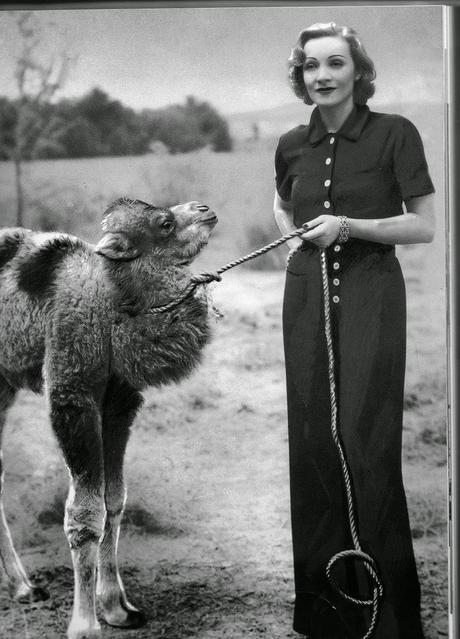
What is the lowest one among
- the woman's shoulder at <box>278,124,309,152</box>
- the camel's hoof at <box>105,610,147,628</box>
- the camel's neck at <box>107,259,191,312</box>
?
the camel's hoof at <box>105,610,147,628</box>

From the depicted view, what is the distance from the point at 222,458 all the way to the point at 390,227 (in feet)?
2.51

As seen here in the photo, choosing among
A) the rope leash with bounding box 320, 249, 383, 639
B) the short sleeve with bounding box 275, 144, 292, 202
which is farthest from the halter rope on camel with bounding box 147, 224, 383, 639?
Result: the short sleeve with bounding box 275, 144, 292, 202

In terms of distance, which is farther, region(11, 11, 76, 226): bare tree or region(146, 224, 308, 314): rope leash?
region(11, 11, 76, 226): bare tree

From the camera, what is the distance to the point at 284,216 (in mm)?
2035

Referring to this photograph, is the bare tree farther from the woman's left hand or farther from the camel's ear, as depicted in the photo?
the woman's left hand

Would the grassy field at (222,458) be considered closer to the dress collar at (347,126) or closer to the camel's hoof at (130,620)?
the camel's hoof at (130,620)

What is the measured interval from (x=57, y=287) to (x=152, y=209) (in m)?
0.33

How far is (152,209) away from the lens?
2.00m

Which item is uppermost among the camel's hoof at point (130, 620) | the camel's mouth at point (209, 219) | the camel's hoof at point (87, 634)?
the camel's mouth at point (209, 219)

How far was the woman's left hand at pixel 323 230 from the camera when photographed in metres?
1.94

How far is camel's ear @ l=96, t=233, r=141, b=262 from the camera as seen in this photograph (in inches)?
76.9

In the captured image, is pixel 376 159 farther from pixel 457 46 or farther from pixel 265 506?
pixel 265 506

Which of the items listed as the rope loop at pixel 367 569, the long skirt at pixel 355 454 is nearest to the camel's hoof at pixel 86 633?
the long skirt at pixel 355 454

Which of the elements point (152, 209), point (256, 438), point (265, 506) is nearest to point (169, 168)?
point (152, 209)
